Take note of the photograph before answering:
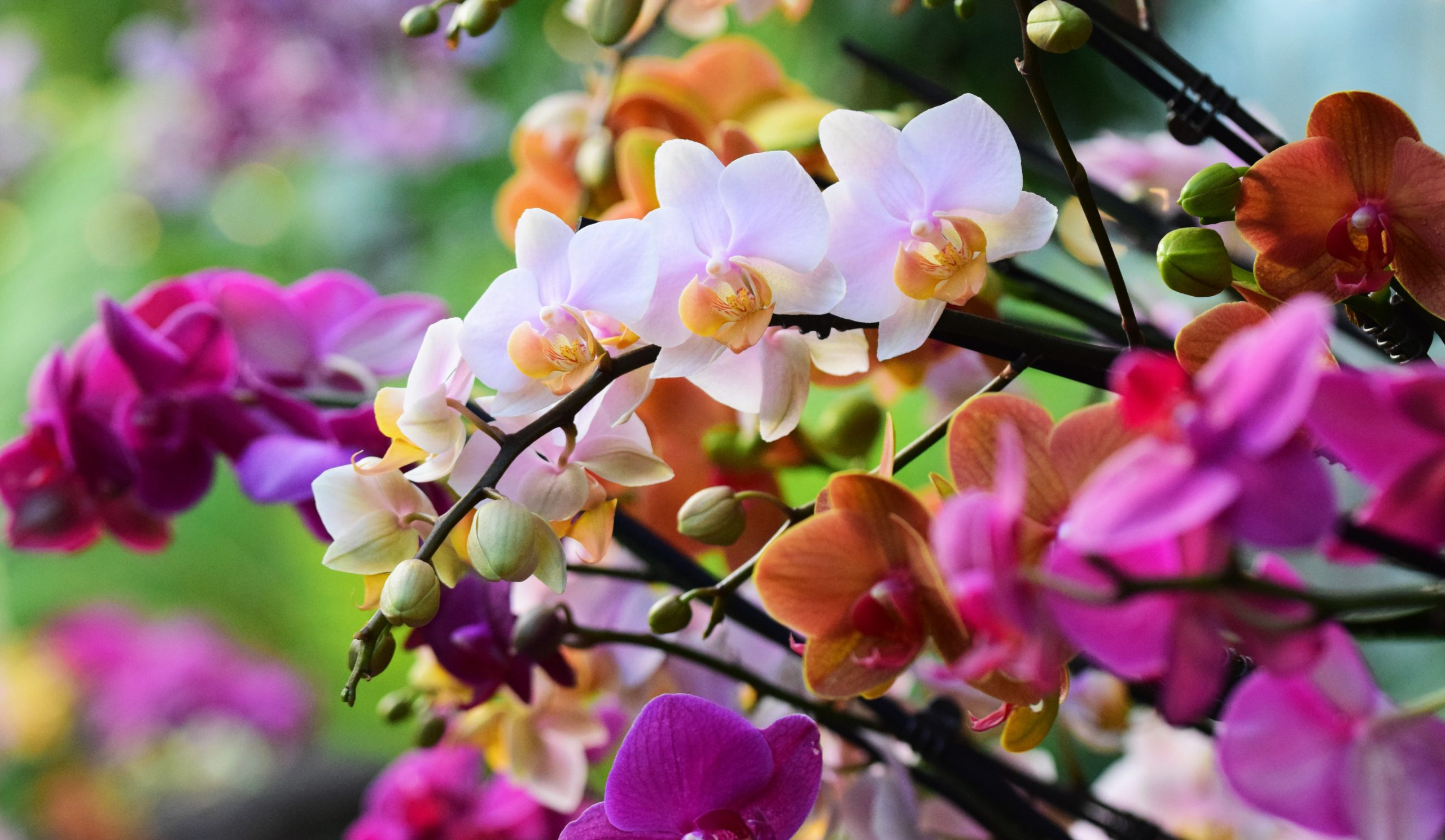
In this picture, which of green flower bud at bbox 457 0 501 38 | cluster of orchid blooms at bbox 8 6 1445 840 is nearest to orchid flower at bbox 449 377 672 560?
cluster of orchid blooms at bbox 8 6 1445 840

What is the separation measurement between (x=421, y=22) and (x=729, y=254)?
0.43ft

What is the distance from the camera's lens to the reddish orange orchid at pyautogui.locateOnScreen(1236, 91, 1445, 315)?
0.19 meters

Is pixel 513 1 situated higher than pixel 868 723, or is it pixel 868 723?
pixel 513 1

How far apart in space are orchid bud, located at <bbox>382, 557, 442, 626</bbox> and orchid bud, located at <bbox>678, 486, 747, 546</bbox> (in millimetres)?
53

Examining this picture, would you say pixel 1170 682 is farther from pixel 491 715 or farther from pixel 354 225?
pixel 354 225

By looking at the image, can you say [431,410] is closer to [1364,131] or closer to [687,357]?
[687,357]

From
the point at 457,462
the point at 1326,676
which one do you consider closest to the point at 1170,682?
the point at 1326,676

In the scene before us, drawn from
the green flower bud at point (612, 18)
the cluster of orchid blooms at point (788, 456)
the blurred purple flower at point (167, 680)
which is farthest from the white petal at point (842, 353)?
the blurred purple flower at point (167, 680)

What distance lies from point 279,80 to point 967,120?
1.31 metres

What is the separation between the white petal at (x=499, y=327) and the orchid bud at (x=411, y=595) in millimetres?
38

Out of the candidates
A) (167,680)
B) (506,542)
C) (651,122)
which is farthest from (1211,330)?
(167,680)

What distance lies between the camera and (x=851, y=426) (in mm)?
322

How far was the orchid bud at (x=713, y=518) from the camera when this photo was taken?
0.73 ft

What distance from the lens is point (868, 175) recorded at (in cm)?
20
